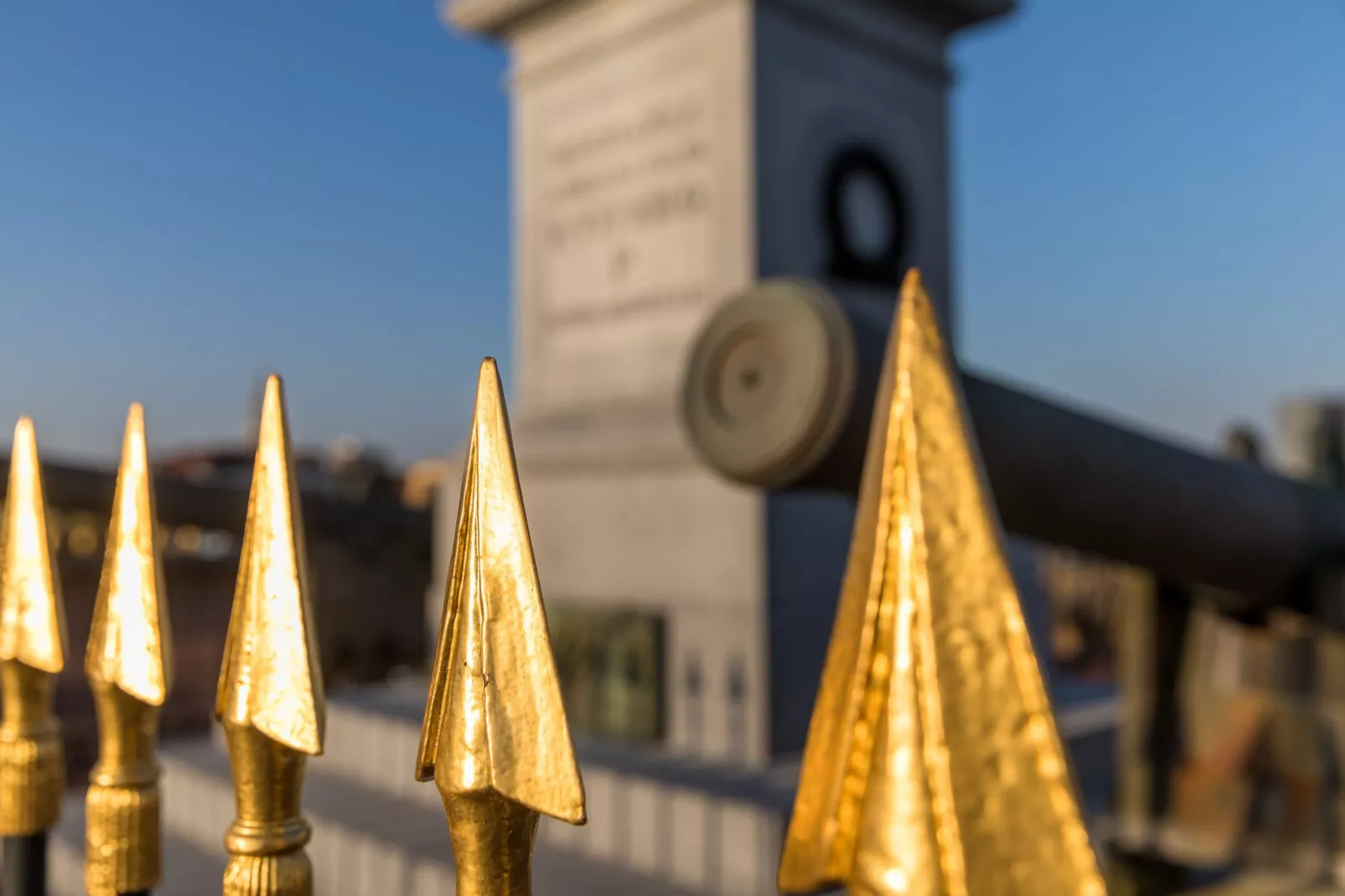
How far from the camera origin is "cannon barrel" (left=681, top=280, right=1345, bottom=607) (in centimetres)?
352

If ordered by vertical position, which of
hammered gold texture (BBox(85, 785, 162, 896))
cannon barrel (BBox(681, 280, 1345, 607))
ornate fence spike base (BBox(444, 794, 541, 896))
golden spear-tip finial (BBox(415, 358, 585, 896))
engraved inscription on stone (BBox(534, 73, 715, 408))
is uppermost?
engraved inscription on stone (BBox(534, 73, 715, 408))

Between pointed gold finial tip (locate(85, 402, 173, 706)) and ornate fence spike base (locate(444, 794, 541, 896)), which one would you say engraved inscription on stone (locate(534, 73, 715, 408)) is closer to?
pointed gold finial tip (locate(85, 402, 173, 706))

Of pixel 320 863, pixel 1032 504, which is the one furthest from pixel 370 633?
pixel 1032 504

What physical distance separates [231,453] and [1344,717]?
3543cm

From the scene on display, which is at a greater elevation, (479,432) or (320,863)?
(479,432)

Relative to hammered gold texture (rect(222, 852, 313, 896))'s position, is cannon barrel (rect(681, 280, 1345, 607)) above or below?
above

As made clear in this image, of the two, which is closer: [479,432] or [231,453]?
[479,432]

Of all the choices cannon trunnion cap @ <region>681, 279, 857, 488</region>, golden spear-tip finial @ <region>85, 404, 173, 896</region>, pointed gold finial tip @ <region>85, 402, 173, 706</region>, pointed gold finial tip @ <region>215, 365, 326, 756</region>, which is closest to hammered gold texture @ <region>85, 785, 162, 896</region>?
golden spear-tip finial @ <region>85, 404, 173, 896</region>

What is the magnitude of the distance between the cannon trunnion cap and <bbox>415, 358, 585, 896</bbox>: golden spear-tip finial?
8.15 ft

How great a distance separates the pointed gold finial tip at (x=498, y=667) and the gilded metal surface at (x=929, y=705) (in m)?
0.25

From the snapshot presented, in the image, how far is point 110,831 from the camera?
163cm

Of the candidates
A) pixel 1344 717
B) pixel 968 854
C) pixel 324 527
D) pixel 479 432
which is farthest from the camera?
pixel 324 527

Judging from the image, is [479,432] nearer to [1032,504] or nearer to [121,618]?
[121,618]

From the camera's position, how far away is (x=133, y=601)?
1.58 meters
